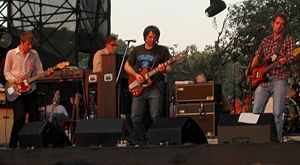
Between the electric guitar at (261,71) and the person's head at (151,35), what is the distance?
1400mm

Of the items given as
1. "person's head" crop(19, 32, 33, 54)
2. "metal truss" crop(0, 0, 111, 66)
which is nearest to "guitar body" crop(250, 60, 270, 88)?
"person's head" crop(19, 32, 33, 54)

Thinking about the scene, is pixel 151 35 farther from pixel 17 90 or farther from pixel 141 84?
pixel 17 90

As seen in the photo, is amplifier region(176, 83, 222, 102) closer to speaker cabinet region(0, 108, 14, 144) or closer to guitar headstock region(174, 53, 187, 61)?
speaker cabinet region(0, 108, 14, 144)

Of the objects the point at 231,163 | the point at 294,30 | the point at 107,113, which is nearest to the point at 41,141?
the point at 231,163

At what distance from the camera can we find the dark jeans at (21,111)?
8.41m

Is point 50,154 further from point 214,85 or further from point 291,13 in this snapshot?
point 291,13

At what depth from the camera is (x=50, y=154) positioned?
17.0 feet

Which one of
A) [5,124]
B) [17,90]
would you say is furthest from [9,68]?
[5,124]

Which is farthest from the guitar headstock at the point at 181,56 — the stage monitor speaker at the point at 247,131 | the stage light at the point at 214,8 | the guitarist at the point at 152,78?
the stage light at the point at 214,8

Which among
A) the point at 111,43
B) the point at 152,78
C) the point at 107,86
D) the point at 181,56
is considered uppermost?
the point at 111,43

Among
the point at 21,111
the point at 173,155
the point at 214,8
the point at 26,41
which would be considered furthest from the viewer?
the point at 214,8

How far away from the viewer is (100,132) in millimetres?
7062

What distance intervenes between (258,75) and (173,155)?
3646mm

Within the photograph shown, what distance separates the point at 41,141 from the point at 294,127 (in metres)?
8.05
